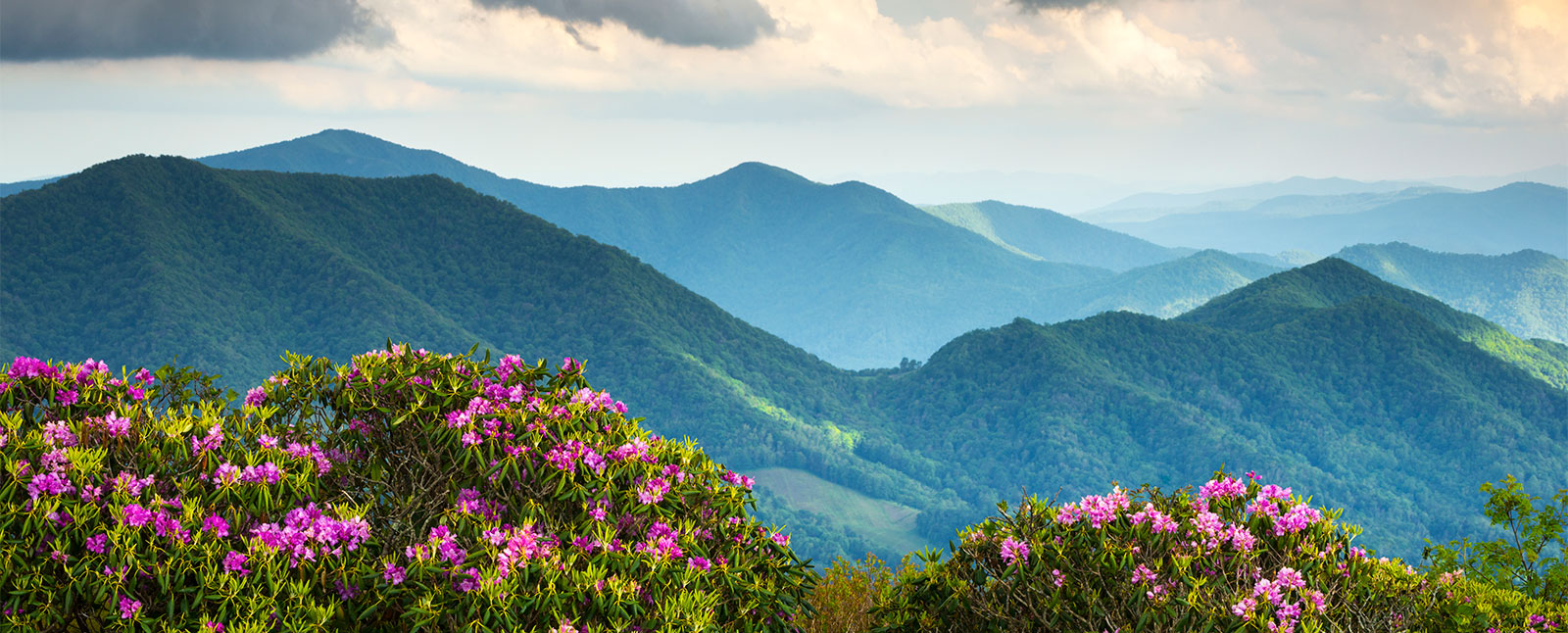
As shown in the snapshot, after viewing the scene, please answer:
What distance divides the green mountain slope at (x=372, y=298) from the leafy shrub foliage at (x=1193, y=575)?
121m

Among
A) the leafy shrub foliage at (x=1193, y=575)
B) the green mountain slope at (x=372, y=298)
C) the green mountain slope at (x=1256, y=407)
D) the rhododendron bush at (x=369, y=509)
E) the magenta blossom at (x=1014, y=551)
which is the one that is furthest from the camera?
the green mountain slope at (x=1256, y=407)

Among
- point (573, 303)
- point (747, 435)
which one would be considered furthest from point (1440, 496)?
point (573, 303)

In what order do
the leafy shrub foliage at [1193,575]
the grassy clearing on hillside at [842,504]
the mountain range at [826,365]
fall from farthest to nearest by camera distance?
the grassy clearing on hillside at [842,504], the mountain range at [826,365], the leafy shrub foliage at [1193,575]

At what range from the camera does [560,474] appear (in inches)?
310

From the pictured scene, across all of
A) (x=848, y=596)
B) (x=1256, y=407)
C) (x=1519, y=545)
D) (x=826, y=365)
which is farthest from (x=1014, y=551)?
(x=826, y=365)

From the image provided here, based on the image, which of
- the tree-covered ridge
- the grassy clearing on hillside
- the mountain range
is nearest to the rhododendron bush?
the mountain range

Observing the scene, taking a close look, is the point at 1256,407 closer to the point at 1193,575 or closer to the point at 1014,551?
the point at 1193,575

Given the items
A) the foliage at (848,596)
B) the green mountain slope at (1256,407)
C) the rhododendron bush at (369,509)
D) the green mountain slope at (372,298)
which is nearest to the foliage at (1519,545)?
the foliage at (848,596)

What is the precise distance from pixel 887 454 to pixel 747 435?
2345cm

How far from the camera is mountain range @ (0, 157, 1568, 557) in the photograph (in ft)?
456

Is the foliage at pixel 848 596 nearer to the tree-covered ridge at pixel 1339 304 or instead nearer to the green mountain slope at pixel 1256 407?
the green mountain slope at pixel 1256 407

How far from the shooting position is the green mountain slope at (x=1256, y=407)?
471 ft

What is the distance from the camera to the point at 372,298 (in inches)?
6048

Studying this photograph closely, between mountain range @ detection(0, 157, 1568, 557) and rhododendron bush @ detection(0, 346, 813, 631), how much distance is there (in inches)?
4731
